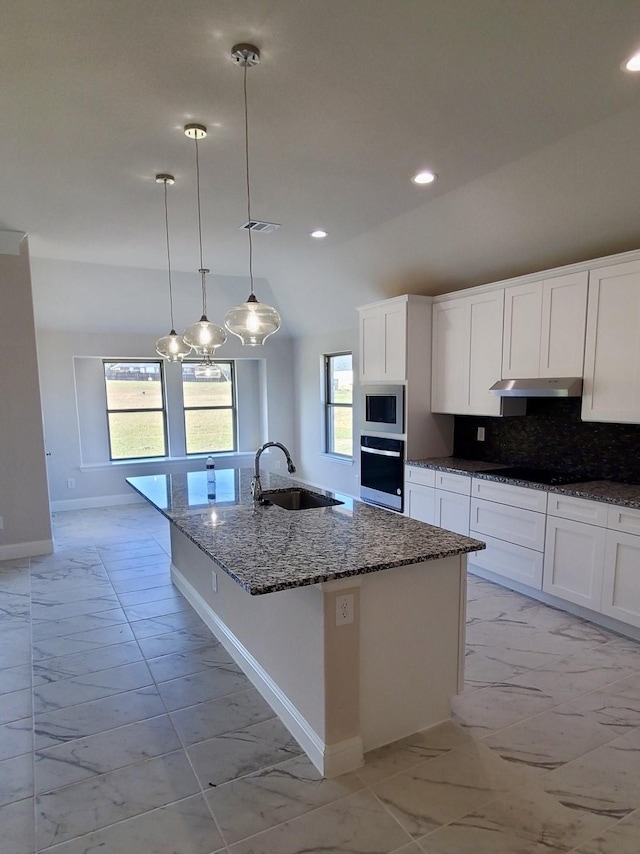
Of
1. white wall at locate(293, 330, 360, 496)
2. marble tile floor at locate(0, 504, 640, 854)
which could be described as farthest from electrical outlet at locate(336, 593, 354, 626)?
white wall at locate(293, 330, 360, 496)

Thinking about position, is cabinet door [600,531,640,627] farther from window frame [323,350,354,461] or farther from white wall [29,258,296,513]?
white wall [29,258,296,513]

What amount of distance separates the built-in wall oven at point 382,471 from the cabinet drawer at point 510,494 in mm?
900

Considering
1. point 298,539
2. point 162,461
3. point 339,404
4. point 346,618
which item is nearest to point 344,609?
point 346,618

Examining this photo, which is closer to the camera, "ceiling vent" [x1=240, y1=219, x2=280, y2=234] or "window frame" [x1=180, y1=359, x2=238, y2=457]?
"ceiling vent" [x1=240, y1=219, x2=280, y2=234]

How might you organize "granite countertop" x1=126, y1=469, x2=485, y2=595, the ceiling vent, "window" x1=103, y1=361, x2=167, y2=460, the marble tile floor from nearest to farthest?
the marble tile floor, "granite countertop" x1=126, y1=469, x2=485, y2=595, the ceiling vent, "window" x1=103, y1=361, x2=167, y2=460

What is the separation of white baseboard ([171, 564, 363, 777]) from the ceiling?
274cm

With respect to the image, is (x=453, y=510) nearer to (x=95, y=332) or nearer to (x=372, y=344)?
(x=372, y=344)

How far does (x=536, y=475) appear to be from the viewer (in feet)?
12.6

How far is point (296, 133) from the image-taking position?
100 inches

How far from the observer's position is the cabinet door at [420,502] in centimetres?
437

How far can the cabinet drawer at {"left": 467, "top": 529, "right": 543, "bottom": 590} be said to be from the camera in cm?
350

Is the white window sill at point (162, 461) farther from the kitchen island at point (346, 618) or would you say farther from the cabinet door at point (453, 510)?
the kitchen island at point (346, 618)

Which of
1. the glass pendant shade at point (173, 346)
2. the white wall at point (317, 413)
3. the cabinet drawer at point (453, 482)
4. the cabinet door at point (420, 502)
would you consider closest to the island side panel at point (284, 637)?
the glass pendant shade at point (173, 346)

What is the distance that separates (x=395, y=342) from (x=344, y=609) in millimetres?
3148
